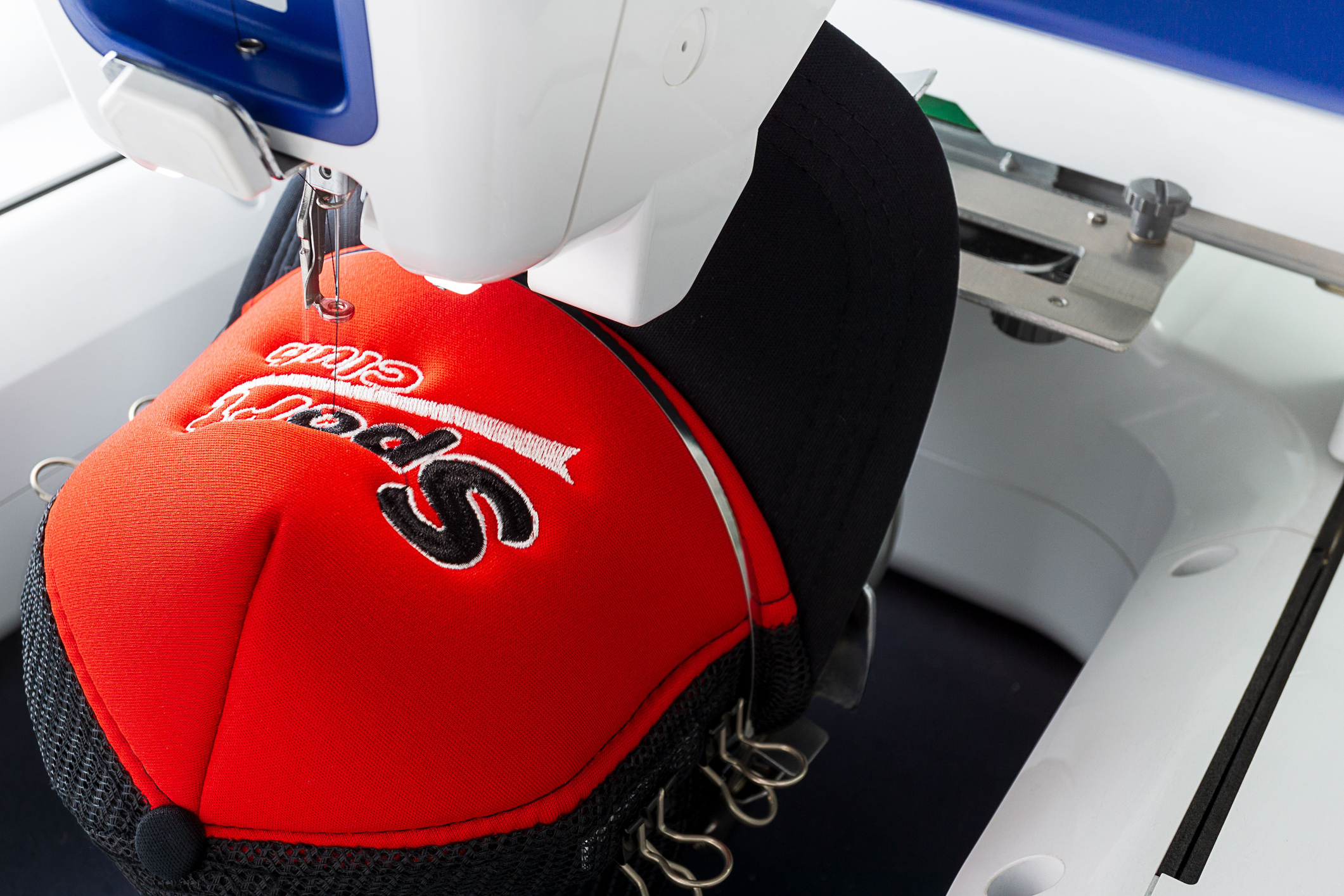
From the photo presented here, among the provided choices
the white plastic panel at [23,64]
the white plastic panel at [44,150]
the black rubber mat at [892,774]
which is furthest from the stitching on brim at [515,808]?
the white plastic panel at [23,64]

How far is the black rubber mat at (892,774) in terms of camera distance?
3.21 feet

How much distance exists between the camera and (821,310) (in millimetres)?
607

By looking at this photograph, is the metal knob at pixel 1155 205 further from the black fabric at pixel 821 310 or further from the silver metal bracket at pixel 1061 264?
the black fabric at pixel 821 310

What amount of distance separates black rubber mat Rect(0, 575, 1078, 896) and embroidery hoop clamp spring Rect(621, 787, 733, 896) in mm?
412

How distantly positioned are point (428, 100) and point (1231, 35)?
1.87ft

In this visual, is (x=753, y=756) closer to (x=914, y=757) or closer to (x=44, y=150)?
(x=914, y=757)

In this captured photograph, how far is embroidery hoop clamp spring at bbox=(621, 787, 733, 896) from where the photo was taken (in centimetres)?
58

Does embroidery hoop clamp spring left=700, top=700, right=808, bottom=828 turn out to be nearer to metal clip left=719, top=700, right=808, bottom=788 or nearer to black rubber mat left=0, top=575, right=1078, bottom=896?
metal clip left=719, top=700, right=808, bottom=788

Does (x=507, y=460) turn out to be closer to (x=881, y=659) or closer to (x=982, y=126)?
(x=982, y=126)

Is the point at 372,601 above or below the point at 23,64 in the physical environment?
Result: below

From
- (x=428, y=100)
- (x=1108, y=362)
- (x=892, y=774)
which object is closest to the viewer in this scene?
(x=428, y=100)

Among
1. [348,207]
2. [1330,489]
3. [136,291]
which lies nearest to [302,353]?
[348,207]

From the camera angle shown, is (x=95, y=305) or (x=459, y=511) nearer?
(x=459, y=511)

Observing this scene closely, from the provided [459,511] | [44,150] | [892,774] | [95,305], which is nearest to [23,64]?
[44,150]
